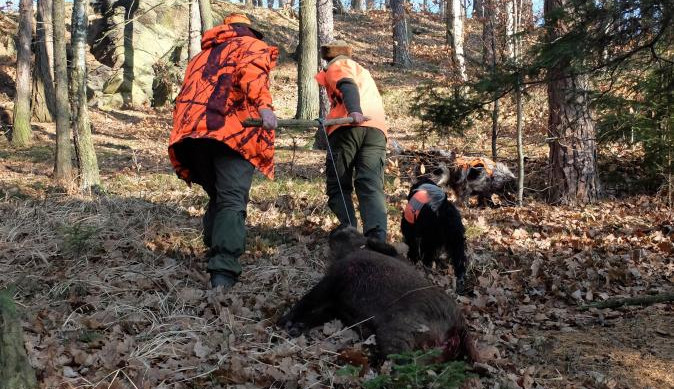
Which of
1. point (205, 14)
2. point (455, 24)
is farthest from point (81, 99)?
point (455, 24)

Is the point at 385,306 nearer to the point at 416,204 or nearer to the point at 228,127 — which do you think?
the point at 228,127

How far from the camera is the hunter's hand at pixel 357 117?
6.06 m

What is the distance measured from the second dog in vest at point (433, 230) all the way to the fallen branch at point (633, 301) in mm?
1237

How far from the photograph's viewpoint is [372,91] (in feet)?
21.5

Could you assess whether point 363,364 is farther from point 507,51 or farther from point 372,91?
point 507,51

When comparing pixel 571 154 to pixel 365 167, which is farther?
pixel 571 154

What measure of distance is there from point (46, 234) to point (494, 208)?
22.4 ft

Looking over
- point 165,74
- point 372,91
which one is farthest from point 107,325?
point 165,74

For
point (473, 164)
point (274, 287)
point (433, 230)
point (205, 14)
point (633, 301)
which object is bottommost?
point (633, 301)

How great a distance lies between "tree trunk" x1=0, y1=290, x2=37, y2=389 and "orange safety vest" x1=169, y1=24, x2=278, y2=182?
245cm

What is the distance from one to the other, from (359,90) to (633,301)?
328 cm

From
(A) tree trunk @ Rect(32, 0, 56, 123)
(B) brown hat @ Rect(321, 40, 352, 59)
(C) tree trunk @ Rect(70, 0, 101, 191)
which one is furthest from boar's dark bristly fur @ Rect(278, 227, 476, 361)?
(A) tree trunk @ Rect(32, 0, 56, 123)

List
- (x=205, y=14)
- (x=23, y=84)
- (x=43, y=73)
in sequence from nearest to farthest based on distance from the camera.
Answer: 1. (x=205, y=14)
2. (x=23, y=84)
3. (x=43, y=73)

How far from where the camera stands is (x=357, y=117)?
6078 mm
